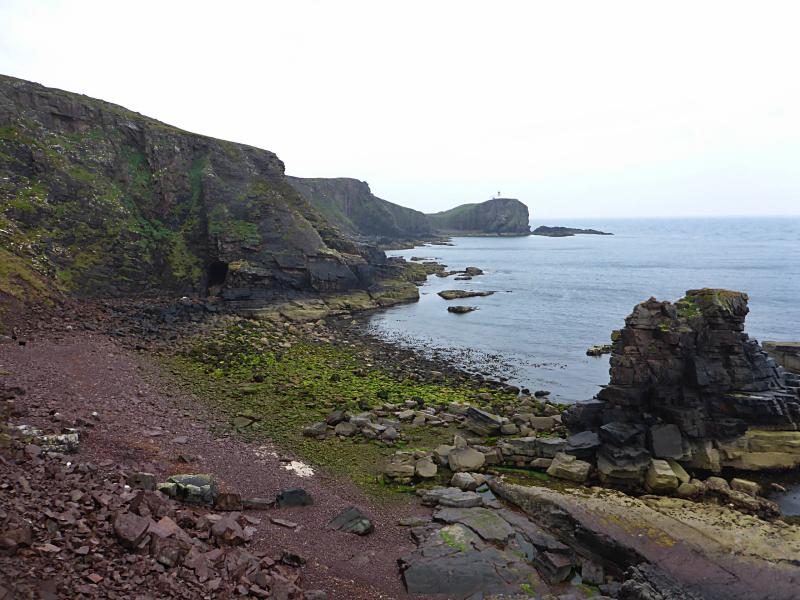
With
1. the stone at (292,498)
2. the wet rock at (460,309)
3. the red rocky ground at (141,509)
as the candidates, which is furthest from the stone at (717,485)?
the wet rock at (460,309)

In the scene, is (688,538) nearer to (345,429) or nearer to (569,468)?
(569,468)

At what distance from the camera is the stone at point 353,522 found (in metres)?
18.6

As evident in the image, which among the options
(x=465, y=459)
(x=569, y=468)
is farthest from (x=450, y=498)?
(x=569, y=468)

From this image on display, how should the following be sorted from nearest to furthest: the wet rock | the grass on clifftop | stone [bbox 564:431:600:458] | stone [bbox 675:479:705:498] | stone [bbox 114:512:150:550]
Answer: stone [bbox 114:512:150:550]
stone [bbox 675:479:705:498]
the grass on clifftop
stone [bbox 564:431:600:458]
the wet rock

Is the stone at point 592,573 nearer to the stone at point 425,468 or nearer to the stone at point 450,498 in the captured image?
the stone at point 450,498

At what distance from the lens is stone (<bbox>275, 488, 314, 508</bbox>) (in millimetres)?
19391

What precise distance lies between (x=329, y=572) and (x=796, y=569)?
1722 cm

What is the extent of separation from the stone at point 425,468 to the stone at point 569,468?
20.5 feet

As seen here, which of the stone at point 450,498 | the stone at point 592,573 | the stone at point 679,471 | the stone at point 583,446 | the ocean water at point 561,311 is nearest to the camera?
the stone at point 592,573

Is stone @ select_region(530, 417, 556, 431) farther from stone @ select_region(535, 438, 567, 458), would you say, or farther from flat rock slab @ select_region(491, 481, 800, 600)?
flat rock slab @ select_region(491, 481, 800, 600)

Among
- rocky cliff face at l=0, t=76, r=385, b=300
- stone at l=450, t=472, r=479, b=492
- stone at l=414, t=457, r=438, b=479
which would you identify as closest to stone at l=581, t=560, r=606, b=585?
stone at l=450, t=472, r=479, b=492

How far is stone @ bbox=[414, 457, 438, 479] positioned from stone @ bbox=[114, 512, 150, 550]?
1426 centimetres

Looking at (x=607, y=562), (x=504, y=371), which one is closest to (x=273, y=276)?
(x=504, y=371)

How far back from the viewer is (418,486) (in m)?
23.4
